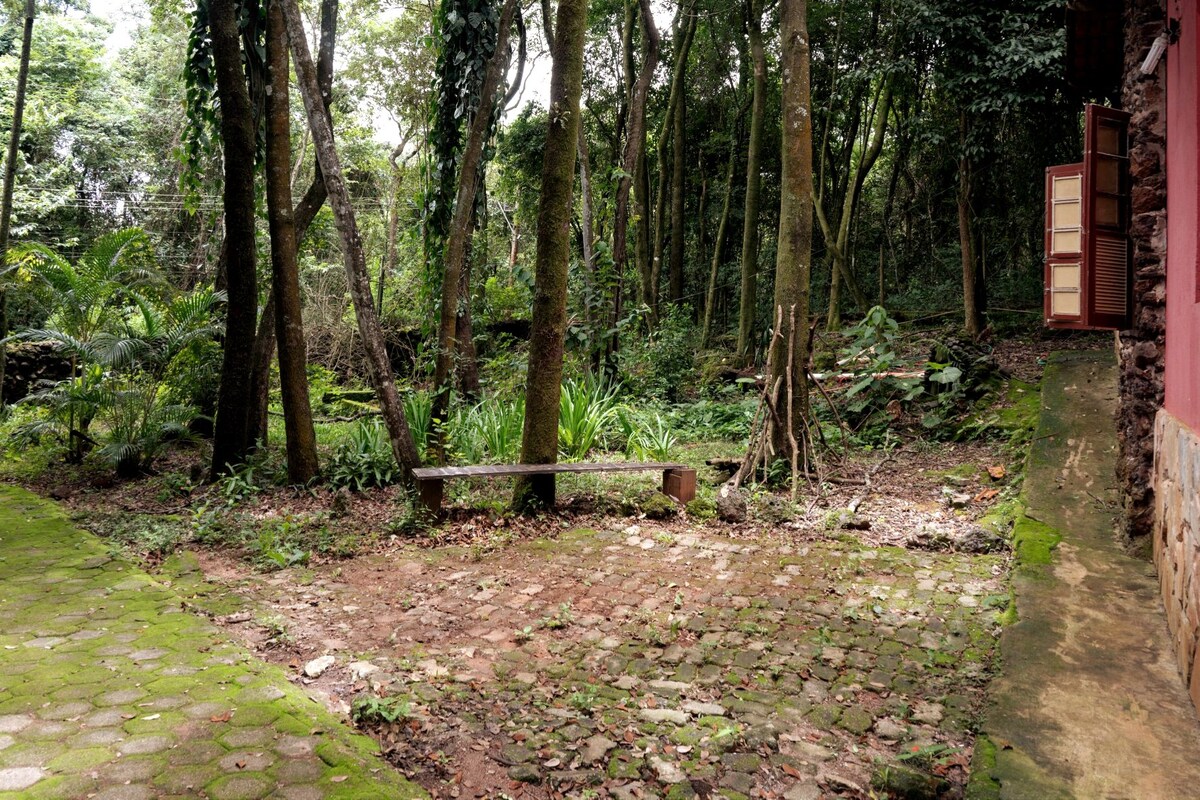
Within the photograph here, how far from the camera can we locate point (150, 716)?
296cm

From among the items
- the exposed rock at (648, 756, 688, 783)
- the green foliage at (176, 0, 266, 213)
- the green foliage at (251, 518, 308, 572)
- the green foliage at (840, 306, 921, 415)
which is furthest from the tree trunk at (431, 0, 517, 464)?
the green foliage at (840, 306, 921, 415)

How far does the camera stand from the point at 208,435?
982 cm

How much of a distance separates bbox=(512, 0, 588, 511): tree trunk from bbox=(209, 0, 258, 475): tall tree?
3235 mm

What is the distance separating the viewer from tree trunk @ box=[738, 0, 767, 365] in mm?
12359

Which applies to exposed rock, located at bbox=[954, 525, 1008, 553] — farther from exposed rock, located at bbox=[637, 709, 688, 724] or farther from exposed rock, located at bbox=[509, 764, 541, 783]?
exposed rock, located at bbox=[509, 764, 541, 783]

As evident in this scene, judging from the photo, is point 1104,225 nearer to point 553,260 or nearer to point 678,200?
point 553,260

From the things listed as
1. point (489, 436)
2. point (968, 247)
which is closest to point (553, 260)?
point (489, 436)

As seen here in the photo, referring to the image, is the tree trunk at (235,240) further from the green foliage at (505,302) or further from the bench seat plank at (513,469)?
the green foliage at (505,302)

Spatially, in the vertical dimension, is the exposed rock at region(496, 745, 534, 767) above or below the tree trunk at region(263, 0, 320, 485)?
below

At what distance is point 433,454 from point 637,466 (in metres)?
1.98

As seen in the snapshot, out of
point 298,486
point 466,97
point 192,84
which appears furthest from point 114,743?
point 192,84

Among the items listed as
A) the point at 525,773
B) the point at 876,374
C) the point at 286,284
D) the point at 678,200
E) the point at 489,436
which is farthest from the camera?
the point at 678,200

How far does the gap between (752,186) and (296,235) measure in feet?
24.6

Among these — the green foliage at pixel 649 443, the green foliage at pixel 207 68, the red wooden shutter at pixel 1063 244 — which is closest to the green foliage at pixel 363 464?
the green foliage at pixel 649 443
